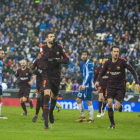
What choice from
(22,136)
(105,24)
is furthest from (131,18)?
(22,136)

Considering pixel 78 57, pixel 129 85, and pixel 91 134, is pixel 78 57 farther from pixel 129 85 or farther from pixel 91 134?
pixel 91 134

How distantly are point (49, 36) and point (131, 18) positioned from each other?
24.4 m

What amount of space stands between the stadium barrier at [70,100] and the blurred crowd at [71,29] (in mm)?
779

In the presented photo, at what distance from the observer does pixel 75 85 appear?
32.2 meters

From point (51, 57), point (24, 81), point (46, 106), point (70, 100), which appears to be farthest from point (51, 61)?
point (70, 100)

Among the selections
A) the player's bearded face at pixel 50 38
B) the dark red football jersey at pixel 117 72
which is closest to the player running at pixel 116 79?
the dark red football jersey at pixel 117 72

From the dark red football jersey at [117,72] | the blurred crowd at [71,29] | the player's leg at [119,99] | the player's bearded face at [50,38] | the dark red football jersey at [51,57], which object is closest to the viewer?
the player's bearded face at [50,38]

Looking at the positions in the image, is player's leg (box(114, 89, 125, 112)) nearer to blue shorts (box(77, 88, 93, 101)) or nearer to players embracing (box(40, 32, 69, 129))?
players embracing (box(40, 32, 69, 129))

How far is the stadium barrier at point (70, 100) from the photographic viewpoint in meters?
29.5

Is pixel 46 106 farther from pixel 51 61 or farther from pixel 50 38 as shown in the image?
pixel 50 38

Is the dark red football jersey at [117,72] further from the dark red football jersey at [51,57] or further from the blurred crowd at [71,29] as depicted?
the blurred crowd at [71,29]

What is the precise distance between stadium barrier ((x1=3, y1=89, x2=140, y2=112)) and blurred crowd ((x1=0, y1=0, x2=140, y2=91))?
Result: 0.78 metres

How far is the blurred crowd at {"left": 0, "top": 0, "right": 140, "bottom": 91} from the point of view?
1363 inches

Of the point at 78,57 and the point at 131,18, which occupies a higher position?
the point at 131,18
